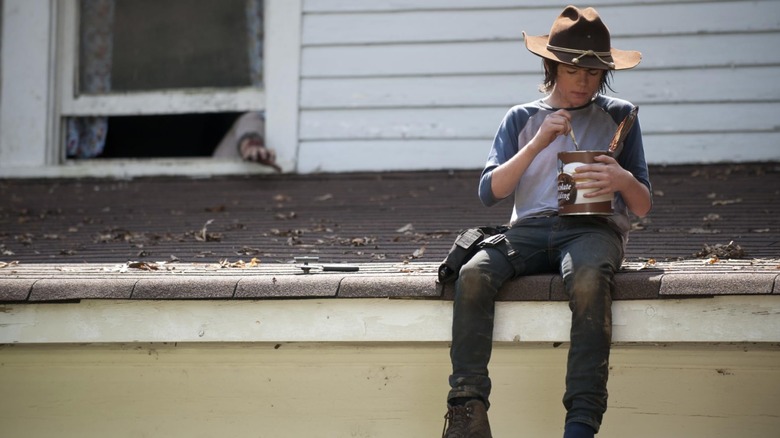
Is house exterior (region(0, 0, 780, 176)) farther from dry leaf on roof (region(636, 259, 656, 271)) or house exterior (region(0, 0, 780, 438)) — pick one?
dry leaf on roof (region(636, 259, 656, 271))

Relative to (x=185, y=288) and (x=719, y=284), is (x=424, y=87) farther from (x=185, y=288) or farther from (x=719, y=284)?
(x=719, y=284)

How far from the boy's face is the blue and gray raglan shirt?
0.04 meters

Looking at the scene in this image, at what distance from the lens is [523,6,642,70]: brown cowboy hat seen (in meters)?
4.07

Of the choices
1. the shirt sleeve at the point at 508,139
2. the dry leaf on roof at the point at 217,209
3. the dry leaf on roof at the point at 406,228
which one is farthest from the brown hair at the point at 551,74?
the dry leaf on roof at the point at 217,209

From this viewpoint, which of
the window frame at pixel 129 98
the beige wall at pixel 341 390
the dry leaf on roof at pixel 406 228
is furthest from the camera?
the window frame at pixel 129 98

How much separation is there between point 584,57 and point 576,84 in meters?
0.12

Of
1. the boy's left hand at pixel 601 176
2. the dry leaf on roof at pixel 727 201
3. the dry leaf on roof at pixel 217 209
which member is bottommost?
the dry leaf on roof at pixel 217 209

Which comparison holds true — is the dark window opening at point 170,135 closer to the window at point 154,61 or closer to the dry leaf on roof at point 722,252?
the window at point 154,61

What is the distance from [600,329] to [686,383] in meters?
0.77

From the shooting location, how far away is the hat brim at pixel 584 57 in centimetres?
405

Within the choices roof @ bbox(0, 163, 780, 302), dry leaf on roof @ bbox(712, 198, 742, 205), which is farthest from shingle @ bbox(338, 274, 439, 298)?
dry leaf on roof @ bbox(712, 198, 742, 205)

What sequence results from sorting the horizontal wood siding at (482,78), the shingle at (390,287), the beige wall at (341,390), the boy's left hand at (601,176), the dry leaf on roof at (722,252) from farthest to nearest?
the horizontal wood siding at (482,78) → the dry leaf on roof at (722,252) → the beige wall at (341,390) → the shingle at (390,287) → the boy's left hand at (601,176)

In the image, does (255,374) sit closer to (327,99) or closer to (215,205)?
(215,205)

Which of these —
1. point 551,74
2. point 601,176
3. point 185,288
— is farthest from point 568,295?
point 185,288
